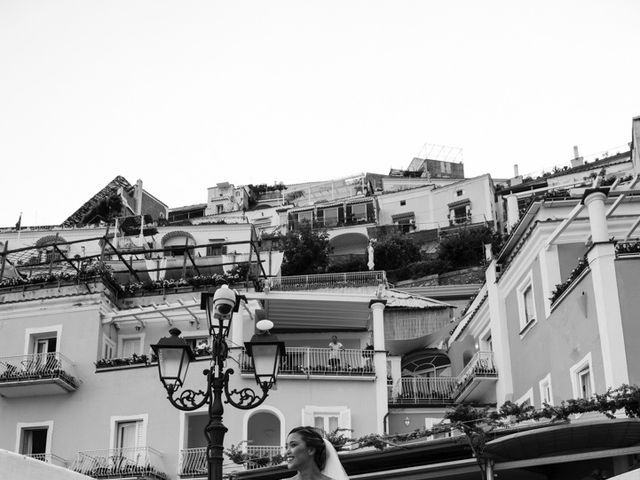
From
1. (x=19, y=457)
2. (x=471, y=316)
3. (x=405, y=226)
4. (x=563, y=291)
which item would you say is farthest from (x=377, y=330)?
(x=405, y=226)

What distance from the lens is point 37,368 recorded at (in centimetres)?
3288

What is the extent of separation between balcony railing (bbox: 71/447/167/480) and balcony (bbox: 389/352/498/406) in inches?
297

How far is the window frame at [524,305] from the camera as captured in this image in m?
27.1

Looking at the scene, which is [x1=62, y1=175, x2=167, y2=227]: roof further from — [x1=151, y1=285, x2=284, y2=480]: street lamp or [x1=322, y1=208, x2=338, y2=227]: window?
[x1=151, y1=285, x2=284, y2=480]: street lamp

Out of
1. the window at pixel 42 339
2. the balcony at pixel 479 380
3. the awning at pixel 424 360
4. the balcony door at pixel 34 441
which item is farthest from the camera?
the awning at pixel 424 360

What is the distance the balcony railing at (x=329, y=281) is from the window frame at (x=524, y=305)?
14.0m

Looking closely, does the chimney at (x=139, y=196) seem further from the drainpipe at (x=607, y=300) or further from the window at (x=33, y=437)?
the drainpipe at (x=607, y=300)

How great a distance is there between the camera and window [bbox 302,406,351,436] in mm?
30719

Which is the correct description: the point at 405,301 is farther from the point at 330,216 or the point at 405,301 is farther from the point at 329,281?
the point at 330,216

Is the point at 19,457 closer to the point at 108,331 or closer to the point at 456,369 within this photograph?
the point at 108,331

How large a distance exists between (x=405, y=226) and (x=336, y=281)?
108 feet

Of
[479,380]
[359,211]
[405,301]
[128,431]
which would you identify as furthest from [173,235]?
[479,380]

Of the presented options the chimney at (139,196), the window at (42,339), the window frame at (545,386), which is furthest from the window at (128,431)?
the chimney at (139,196)

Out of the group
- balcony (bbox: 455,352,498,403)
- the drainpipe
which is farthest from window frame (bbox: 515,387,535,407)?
Answer: the drainpipe
